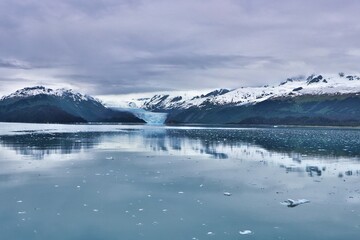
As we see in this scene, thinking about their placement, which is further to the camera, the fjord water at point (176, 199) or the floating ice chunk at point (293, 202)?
the floating ice chunk at point (293, 202)

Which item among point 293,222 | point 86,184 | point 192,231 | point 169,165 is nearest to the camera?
point 192,231

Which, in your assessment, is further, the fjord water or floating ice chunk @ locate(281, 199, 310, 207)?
floating ice chunk @ locate(281, 199, 310, 207)

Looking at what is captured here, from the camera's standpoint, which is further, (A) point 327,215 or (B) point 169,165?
(B) point 169,165

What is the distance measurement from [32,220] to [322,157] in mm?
30827

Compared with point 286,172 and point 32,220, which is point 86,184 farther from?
point 286,172

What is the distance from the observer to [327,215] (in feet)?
59.4

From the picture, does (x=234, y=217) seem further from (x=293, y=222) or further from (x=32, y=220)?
(x=32, y=220)

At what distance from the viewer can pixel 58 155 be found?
3978 centimetres

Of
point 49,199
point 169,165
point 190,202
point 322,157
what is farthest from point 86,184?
→ point 322,157

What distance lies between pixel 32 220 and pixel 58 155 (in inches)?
927

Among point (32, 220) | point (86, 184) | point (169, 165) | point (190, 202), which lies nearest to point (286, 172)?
point (169, 165)

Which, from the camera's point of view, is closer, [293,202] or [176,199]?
[293,202]

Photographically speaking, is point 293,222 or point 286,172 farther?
point 286,172

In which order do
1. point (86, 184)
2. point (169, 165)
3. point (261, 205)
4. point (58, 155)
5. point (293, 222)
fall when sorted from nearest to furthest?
point (293, 222) → point (261, 205) → point (86, 184) → point (169, 165) → point (58, 155)
